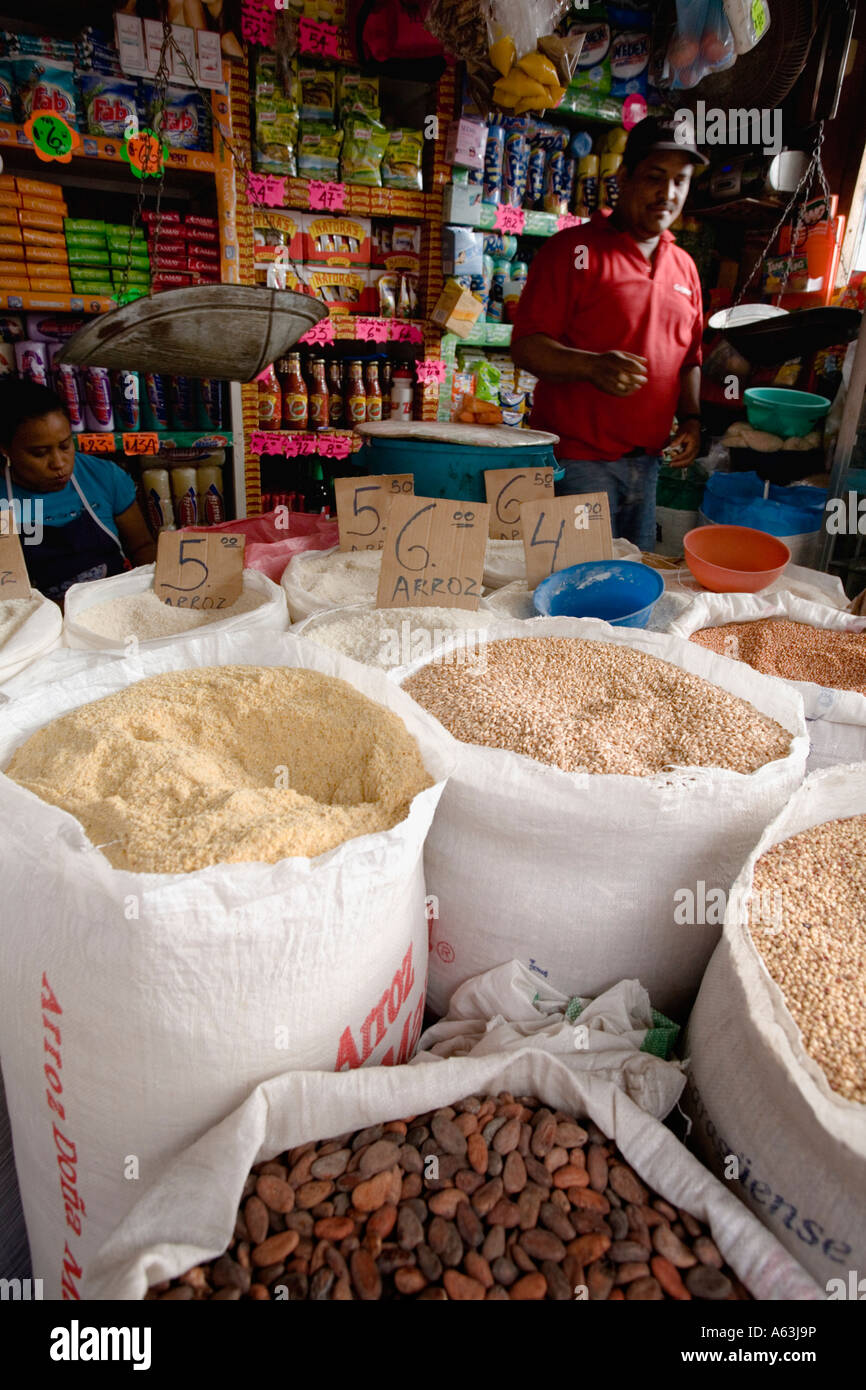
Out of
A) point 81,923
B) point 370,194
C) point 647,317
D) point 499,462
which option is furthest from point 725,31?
point 81,923

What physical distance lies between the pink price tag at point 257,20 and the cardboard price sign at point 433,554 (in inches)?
98.6

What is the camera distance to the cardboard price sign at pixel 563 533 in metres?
1.37

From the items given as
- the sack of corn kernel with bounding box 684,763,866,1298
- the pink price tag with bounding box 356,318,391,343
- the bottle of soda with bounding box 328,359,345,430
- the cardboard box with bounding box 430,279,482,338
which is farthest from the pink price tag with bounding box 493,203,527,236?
the sack of corn kernel with bounding box 684,763,866,1298

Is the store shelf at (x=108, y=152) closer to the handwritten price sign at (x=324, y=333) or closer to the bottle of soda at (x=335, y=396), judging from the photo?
the handwritten price sign at (x=324, y=333)

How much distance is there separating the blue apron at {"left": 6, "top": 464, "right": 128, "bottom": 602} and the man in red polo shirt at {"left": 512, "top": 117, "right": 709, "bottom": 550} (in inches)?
48.3

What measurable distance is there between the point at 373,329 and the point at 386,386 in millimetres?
246

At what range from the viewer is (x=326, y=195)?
9.89 ft

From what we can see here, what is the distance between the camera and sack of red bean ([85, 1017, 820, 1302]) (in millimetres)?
542

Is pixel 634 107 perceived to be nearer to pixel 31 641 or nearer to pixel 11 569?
pixel 11 569

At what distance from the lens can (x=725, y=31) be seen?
76.3 inches

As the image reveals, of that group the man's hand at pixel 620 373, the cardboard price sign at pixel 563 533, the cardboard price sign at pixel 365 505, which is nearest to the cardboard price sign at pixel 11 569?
the cardboard price sign at pixel 365 505
